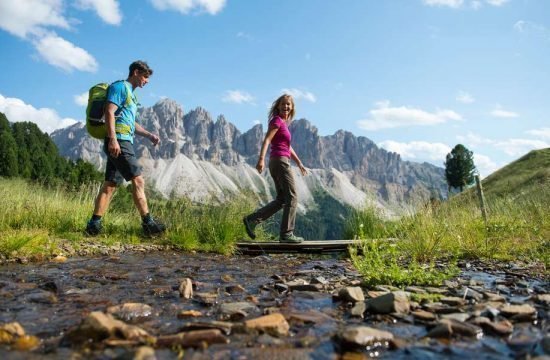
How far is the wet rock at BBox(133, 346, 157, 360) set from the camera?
2.12 metres

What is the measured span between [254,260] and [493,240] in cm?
445

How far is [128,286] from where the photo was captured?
433cm

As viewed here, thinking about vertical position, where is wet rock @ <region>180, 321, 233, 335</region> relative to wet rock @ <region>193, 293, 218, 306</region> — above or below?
above

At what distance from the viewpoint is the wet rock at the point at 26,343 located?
2306mm

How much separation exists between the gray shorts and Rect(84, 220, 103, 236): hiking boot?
0.91 metres

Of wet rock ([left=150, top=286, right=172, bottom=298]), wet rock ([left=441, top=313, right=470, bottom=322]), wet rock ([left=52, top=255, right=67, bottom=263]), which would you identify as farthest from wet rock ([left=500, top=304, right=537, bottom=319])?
wet rock ([left=52, top=255, right=67, bottom=263])

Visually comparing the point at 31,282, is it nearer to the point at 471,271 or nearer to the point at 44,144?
the point at 471,271

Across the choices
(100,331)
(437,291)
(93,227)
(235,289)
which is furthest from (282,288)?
(93,227)

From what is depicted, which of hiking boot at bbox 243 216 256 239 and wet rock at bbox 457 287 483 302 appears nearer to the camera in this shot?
wet rock at bbox 457 287 483 302

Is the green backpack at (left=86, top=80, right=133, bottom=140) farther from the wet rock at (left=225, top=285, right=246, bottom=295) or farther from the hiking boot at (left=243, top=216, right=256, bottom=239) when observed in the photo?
the wet rock at (left=225, top=285, right=246, bottom=295)

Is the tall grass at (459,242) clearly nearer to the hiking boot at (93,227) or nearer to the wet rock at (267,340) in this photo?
the wet rock at (267,340)

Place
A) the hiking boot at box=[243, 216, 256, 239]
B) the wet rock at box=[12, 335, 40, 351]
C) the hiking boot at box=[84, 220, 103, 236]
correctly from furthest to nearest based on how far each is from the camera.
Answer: the hiking boot at box=[243, 216, 256, 239] < the hiking boot at box=[84, 220, 103, 236] < the wet rock at box=[12, 335, 40, 351]

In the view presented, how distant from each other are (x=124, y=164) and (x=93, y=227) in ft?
4.86

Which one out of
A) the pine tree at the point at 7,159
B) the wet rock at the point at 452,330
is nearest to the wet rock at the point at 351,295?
the wet rock at the point at 452,330
